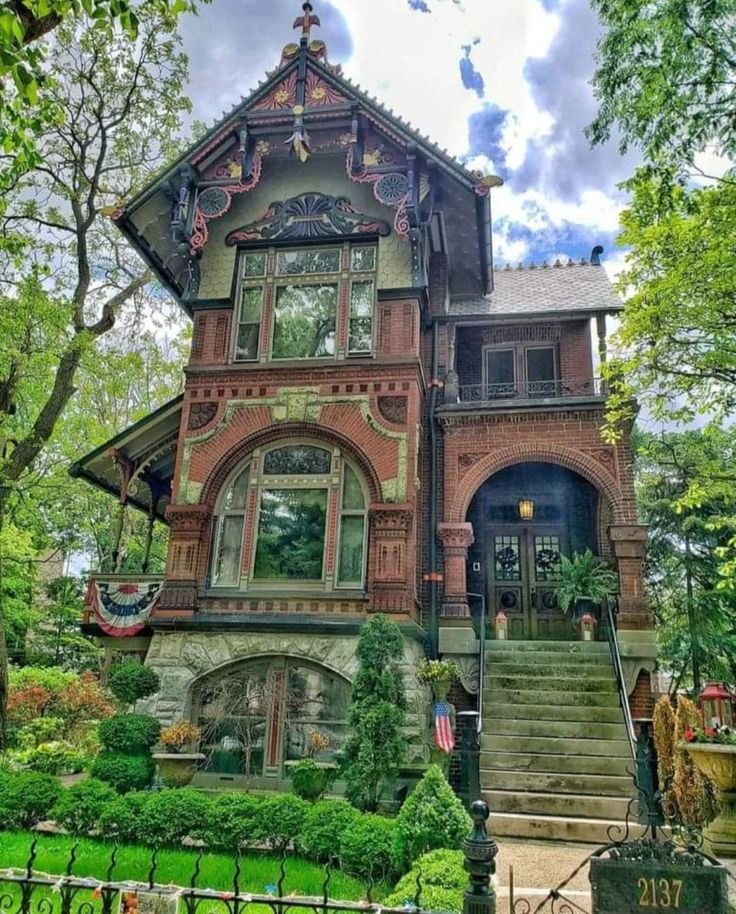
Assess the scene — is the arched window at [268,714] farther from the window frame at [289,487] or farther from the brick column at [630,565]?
the brick column at [630,565]

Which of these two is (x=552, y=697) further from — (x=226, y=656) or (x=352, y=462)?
(x=226, y=656)

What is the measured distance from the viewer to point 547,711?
9.96m

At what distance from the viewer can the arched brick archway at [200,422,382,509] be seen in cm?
1141

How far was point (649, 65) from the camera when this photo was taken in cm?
851

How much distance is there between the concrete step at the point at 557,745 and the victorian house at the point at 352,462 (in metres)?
0.03

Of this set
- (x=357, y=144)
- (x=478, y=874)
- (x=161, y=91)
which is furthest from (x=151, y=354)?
(x=478, y=874)

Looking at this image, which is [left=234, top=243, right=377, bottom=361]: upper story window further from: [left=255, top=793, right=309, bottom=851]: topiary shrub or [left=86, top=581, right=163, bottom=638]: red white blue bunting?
[left=255, top=793, right=309, bottom=851]: topiary shrub

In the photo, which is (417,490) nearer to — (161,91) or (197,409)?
(197,409)

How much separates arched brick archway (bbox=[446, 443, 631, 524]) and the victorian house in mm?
40

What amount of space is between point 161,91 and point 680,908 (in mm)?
16335

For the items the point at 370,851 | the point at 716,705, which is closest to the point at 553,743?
the point at 716,705

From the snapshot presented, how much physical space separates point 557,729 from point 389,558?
3.42 m

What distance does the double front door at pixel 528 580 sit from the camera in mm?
12797

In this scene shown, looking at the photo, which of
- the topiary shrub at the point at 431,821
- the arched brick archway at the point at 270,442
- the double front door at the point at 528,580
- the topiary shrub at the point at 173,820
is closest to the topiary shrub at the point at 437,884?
the topiary shrub at the point at 431,821
